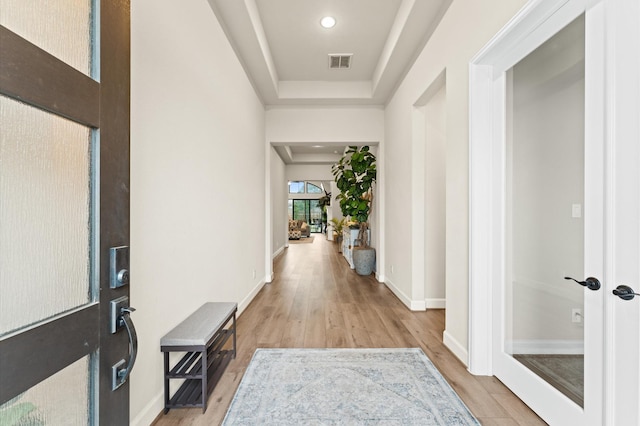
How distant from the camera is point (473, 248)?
7.18ft

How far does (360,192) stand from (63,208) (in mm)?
5175

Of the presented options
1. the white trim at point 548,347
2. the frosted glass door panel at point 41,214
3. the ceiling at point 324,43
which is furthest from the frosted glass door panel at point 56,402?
the ceiling at point 324,43

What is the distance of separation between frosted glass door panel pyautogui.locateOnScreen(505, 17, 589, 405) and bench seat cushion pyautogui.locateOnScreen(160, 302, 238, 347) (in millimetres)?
2008

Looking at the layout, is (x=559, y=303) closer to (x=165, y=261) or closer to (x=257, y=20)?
(x=165, y=261)

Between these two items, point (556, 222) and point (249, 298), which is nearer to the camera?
point (556, 222)

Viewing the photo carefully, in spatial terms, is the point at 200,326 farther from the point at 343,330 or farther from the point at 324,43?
the point at 324,43

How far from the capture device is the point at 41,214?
804mm

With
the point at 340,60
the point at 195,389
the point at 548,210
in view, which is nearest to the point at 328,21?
the point at 340,60
